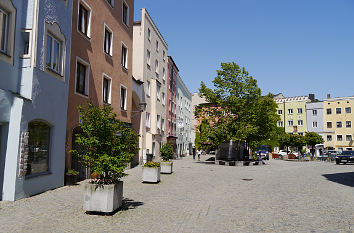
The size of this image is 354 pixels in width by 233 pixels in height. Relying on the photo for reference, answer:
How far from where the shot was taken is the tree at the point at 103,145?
→ 7.76 m

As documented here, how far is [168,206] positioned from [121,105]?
12.8 meters

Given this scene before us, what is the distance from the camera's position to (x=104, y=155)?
25.3 ft

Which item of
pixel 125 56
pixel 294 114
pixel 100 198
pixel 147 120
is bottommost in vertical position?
pixel 100 198

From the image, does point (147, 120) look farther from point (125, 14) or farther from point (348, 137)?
point (348, 137)

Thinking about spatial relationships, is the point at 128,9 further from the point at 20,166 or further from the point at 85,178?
the point at 20,166

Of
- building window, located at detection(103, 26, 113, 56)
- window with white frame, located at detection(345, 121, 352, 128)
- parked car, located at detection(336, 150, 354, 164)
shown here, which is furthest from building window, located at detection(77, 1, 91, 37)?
window with white frame, located at detection(345, 121, 352, 128)

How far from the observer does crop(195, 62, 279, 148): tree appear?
30750 millimetres

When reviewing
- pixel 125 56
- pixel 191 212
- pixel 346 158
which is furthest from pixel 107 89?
pixel 346 158

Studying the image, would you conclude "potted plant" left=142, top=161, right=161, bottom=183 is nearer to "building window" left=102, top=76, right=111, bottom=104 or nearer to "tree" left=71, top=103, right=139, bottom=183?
"tree" left=71, top=103, right=139, bottom=183

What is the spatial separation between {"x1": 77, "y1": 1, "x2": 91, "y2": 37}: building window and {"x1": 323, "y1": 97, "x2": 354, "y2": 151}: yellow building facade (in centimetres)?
5974

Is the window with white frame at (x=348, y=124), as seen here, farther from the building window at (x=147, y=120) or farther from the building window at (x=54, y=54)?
the building window at (x=54, y=54)

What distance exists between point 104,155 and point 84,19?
1015 centimetres

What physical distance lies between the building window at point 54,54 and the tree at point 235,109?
2052cm

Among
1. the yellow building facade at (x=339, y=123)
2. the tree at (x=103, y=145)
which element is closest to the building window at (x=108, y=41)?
the tree at (x=103, y=145)
